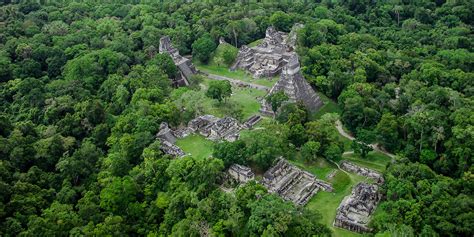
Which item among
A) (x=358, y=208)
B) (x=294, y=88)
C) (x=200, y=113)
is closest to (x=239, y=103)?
(x=200, y=113)

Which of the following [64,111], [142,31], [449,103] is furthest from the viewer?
[142,31]

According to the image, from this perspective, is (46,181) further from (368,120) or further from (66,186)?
(368,120)

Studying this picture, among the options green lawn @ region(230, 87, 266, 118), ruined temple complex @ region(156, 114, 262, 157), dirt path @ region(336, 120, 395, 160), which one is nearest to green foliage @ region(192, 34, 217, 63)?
green lawn @ region(230, 87, 266, 118)

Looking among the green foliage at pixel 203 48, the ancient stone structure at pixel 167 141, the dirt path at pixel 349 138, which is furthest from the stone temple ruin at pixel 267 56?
the ancient stone structure at pixel 167 141

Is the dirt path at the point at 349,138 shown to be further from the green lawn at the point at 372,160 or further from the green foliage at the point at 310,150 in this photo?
the green foliage at the point at 310,150

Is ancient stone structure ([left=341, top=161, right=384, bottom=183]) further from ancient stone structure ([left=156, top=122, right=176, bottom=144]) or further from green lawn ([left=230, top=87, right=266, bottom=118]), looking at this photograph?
ancient stone structure ([left=156, top=122, right=176, bottom=144])

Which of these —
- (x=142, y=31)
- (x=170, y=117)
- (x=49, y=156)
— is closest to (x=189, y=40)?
(x=142, y=31)

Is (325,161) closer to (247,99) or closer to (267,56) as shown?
(247,99)
